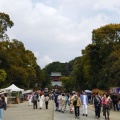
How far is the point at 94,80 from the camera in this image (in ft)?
247

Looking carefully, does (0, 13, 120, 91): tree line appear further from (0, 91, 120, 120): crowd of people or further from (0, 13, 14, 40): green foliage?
(0, 91, 120, 120): crowd of people

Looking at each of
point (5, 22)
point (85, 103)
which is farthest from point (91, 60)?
point (85, 103)

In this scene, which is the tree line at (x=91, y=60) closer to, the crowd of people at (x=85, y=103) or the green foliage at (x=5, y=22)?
the green foliage at (x=5, y=22)

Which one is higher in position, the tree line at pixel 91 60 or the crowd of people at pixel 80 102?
the tree line at pixel 91 60

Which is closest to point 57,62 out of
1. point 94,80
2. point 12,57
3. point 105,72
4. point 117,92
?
point 94,80

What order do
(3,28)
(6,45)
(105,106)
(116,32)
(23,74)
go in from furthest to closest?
1. (116,32)
2. (23,74)
3. (6,45)
4. (3,28)
5. (105,106)

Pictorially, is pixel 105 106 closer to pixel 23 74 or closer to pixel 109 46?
pixel 23 74

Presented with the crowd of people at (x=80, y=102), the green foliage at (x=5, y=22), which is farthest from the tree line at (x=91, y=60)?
the crowd of people at (x=80, y=102)

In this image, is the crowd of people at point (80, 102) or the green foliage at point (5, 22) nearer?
the crowd of people at point (80, 102)

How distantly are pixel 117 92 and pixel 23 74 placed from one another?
22.3 metres

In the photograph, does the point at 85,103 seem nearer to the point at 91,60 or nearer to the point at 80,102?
the point at 80,102

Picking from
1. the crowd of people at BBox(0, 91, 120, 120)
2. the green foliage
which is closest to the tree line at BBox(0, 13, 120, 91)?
the green foliage

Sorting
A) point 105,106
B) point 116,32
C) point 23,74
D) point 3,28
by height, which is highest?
point 116,32

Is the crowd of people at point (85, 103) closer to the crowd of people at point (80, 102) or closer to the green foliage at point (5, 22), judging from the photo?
the crowd of people at point (80, 102)
